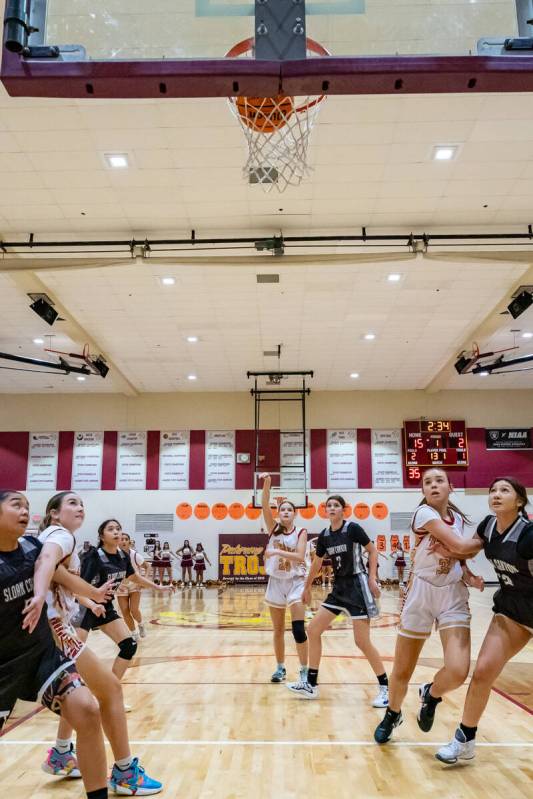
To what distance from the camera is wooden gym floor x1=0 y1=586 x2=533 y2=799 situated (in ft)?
11.8

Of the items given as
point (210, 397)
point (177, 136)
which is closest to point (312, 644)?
point (177, 136)

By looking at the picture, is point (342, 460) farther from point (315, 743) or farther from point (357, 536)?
point (315, 743)

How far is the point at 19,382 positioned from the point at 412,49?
18.5 m

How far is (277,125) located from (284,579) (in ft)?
14.2

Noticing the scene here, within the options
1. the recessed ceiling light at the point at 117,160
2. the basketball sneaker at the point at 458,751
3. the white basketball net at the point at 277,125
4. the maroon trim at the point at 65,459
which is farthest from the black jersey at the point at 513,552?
the maroon trim at the point at 65,459

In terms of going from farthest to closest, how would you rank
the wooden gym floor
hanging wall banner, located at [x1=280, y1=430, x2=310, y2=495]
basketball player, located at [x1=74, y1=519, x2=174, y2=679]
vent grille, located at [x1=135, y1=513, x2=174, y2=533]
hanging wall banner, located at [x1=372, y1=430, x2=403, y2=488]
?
hanging wall banner, located at [x1=372, y1=430, x2=403, y2=488] → vent grille, located at [x1=135, y1=513, x2=174, y2=533] → hanging wall banner, located at [x1=280, y1=430, x2=310, y2=495] → basketball player, located at [x1=74, y1=519, x2=174, y2=679] → the wooden gym floor

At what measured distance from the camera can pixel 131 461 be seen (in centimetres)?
2080

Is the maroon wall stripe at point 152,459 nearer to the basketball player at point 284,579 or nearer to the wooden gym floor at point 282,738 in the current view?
the wooden gym floor at point 282,738

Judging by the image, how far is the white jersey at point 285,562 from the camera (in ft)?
21.2

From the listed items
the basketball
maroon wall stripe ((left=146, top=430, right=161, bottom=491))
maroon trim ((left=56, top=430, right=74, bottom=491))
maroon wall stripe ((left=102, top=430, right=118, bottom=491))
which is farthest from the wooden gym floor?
maroon trim ((left=56, top=430, right=74, bottom=491))

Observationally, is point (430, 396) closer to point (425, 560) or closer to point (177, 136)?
point (177, 136)

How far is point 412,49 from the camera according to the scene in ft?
12.0

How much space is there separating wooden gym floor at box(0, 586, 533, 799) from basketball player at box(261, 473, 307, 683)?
16.3 inches

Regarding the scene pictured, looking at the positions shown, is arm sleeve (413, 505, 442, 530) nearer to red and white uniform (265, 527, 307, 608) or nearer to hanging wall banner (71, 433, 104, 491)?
red and white uniform (265, 527, 307, 608)
